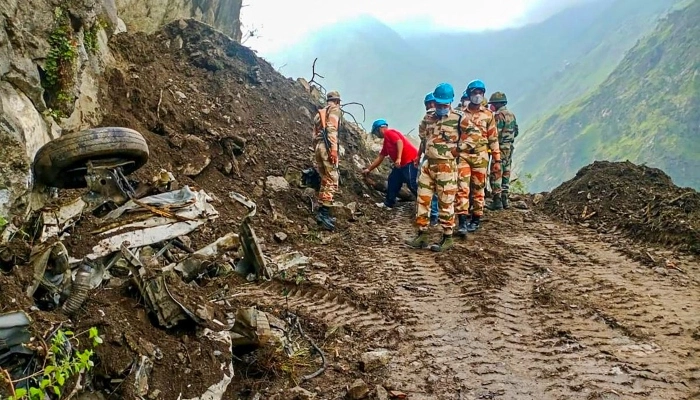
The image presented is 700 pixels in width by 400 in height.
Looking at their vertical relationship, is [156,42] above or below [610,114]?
below

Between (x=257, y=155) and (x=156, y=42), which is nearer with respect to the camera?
(x=257, y=155)

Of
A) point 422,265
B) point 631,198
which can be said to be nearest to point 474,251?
point 422,265

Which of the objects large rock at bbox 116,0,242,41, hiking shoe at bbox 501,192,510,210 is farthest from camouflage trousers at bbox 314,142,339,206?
large rock at bbox 116,0,242,41

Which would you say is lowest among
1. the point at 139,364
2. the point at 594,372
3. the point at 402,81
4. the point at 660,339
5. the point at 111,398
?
the point at 111,398

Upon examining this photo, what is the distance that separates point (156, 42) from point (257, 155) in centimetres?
356

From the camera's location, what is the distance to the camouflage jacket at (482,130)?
733cm

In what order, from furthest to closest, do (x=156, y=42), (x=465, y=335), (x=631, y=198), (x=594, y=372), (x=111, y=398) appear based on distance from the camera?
(x=156, y=42) < (x=631, y=198) < (x=465, y=335) < (x=594, y=372) < (x=111, y=398)

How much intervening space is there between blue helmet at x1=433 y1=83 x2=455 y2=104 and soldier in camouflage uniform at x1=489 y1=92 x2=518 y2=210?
279cm

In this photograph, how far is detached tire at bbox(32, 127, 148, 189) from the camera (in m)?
3.82

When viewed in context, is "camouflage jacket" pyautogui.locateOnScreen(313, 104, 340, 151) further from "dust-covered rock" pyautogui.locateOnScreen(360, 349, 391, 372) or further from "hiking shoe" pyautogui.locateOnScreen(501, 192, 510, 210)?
"dust-covered rock" pyautogui.locateOnScreen(360, 349, 391, 372)

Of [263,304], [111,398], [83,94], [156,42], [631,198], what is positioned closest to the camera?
[111,398]

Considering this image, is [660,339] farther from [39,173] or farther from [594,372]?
[39,173]

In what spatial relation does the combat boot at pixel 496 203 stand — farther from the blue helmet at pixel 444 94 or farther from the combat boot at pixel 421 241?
the blue helmet at pixel 444 94

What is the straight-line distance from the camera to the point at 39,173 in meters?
4.02
